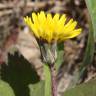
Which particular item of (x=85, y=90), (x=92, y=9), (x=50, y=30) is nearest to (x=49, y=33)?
(x=50, y=30)

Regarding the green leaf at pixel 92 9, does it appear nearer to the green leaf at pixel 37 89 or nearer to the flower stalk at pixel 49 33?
the flower stalk at pixel 49 33

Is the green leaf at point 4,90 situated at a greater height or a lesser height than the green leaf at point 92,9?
lesser

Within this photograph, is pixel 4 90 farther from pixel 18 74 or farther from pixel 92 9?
pixel 92 9

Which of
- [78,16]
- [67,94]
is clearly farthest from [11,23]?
[67,94]

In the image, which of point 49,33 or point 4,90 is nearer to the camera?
point 49,33

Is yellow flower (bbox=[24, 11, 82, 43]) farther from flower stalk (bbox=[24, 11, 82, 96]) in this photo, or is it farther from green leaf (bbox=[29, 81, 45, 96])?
green leaf (bbox=[29, 81, 45, 96])

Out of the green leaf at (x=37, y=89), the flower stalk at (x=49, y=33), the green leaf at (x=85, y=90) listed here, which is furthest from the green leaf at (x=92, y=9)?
the green leaf at (x=37, y=89)
